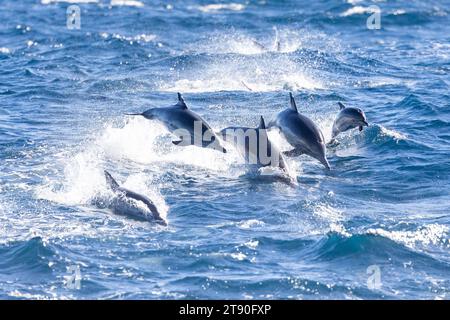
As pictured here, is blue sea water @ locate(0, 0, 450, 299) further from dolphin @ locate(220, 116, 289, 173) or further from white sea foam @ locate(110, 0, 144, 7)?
white sea foam @ locate(110, 0, 144, 7)

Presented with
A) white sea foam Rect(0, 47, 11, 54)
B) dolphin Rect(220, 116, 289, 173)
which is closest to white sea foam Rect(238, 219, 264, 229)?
dolphin Rect(220, 116, 289, 173)

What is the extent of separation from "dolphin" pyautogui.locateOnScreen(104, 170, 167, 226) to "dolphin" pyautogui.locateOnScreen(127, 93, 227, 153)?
6.73 feet

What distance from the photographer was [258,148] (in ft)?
65.8

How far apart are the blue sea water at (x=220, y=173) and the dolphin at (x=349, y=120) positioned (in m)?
0.57

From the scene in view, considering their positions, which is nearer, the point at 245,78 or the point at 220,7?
the point at 245,78

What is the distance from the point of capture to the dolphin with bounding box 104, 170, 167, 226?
17.2m

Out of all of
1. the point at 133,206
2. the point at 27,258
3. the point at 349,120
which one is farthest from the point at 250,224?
the point at 349,120

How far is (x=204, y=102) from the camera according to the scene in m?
28.0

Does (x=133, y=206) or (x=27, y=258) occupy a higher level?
(x=133, y=206)

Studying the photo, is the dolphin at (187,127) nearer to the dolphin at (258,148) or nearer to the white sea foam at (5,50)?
the dolphin at (258,148)

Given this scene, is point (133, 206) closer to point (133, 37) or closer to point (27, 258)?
point (27, 258)

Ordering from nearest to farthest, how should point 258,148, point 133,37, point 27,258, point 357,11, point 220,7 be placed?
point 27,258
point 258,148
point 133,37
point 357,11
point 220,7

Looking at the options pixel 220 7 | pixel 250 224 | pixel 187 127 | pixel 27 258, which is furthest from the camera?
pixel 220 7

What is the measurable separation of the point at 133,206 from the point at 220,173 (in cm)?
389
